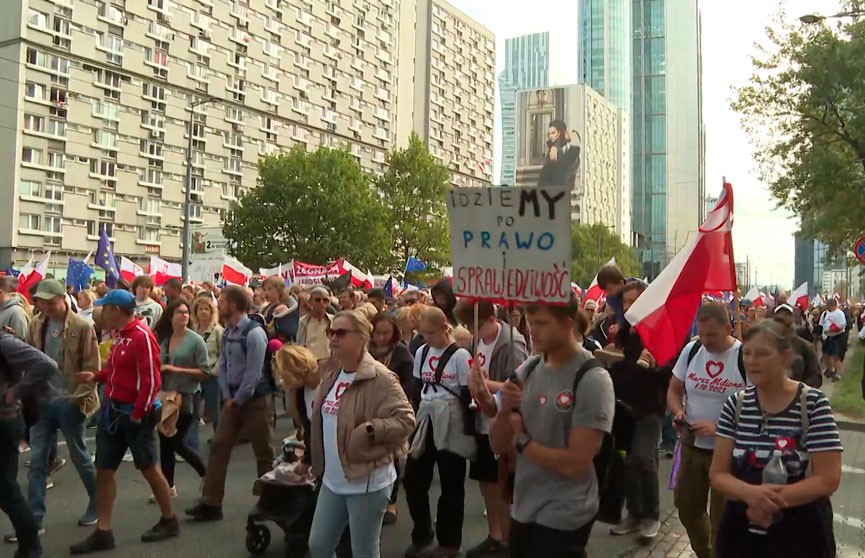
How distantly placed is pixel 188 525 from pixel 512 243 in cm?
407

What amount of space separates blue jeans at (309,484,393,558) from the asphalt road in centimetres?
178

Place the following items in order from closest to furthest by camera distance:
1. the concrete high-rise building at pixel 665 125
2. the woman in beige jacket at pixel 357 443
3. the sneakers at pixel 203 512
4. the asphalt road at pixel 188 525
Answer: the woman in beige jacket at pixel 357 443
the asphalt road at pixel 188 525
the sneakers at pixel 203 512
the concrete high-rise building at pixel 665 125

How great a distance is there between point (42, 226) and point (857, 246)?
44795 millimetres

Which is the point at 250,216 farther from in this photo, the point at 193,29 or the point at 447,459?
the point at 447,459

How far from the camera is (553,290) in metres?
3.57

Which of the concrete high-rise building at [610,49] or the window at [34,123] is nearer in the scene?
the window at [34,123]

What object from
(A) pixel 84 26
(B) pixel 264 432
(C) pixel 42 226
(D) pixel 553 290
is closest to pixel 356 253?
(C) pixel 42 226

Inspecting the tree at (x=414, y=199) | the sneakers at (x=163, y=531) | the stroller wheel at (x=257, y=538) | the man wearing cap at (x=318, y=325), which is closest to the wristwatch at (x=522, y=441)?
the stroller wheel at (x=257, y=538)

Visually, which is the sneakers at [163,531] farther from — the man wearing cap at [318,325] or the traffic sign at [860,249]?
the traffic sign at [860,249]

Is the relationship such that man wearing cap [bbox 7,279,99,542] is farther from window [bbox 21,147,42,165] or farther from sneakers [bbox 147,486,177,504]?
window [bbox 21,147,42,165]

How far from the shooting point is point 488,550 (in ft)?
Answer: 19.3

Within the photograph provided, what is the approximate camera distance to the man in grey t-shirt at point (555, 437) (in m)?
3.26

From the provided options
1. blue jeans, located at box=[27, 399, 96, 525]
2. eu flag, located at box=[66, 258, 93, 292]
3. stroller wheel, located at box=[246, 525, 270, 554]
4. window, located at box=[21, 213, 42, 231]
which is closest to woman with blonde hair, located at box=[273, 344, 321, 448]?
stroller wheel, located at box=[246, 525, 270, 554]

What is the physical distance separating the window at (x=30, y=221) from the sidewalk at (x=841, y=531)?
4686cm
